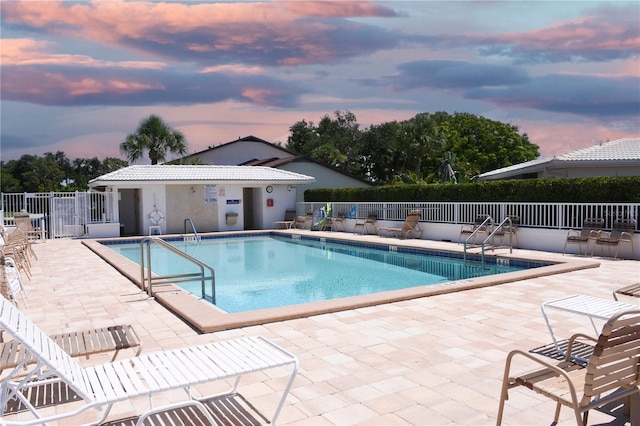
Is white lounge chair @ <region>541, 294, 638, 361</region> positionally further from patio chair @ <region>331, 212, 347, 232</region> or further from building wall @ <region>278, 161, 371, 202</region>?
building wall @ <region>278, 161, 371, 202</region>

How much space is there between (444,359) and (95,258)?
11.4m

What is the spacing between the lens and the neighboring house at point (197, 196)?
21.9m

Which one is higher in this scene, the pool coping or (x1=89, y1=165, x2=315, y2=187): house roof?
(x1=89, y1=165, x2=315, y2=187): house roof

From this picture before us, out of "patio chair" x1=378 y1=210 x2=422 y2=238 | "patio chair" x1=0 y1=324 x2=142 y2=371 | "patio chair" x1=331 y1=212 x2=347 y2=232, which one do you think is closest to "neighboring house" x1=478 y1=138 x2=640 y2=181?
"patio chair" x1=378 y1=210 x2=422 y2=238

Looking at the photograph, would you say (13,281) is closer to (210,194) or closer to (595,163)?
(210,194)

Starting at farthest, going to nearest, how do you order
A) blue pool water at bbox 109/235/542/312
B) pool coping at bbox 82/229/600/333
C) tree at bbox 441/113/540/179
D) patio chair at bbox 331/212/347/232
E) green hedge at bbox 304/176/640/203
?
tree at bbox 441/113/540/179
patio chair at bbox 331/212/347/232
green hedge at bbox 304/176/640/203
blue pool water at bbox 109/235/542/312
pool coping at bbox 82/229/600/333

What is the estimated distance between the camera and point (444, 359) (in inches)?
185

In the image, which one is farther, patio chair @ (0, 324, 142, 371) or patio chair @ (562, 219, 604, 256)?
patio chair @ (562, 219, 604, 256)

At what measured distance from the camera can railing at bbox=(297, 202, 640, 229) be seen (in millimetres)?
13055

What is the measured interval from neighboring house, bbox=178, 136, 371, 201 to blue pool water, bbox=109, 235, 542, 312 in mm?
10153

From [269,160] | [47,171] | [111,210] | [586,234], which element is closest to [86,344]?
[586,234]

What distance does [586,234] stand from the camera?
12.8m

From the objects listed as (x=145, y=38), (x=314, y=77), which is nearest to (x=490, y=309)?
(x=145, y=38)

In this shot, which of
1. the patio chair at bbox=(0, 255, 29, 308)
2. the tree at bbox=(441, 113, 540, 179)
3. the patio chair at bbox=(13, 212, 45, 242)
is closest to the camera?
the patio chair at bbox=(0, 255, 29, 308)
